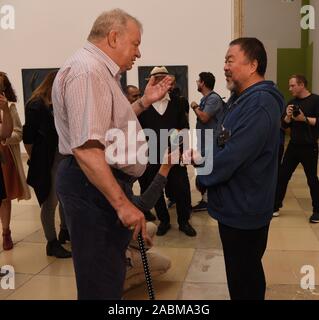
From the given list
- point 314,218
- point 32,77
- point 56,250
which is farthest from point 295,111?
point 32,77

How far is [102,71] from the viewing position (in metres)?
1.85

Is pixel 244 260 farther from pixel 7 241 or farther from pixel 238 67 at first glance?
pixel 7 241

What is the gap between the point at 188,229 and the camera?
487 cm

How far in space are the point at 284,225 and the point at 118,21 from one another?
13.2ft

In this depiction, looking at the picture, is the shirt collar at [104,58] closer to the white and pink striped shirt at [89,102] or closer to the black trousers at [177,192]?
the white and pink striped shirt at [89,102]

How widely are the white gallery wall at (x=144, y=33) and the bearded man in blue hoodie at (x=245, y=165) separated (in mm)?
7260

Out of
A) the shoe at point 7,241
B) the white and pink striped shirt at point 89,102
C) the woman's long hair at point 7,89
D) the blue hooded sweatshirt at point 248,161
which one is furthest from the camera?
the shoe at point 7,241

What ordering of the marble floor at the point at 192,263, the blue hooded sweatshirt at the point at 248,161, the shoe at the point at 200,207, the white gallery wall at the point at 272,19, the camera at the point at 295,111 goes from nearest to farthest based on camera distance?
the blue hooded sweatshirt at the point at 248,161 < the marble floor at the point at 192,263 < the camera at the point at 295,111 < the shoe at the point at 200,207 < the white gallery wall at the point at 272,19

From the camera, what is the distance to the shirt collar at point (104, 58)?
6.23 feet

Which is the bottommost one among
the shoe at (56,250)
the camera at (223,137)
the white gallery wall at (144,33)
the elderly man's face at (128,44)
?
the shoe at (56,250)

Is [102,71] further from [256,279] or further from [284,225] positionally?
[284,225]

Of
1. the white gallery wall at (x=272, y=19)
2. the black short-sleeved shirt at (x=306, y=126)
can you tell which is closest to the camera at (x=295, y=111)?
the black short-sleeved shirt at (x=306, y=126)

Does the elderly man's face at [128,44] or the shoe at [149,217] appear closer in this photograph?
the elderly man's face at [128,44]

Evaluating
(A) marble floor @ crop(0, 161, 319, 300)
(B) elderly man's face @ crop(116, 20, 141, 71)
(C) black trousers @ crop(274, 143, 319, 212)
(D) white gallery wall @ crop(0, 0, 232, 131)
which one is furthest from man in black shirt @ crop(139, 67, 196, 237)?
(D) white gallery wall @ crop(0, 0, 232, 131)
